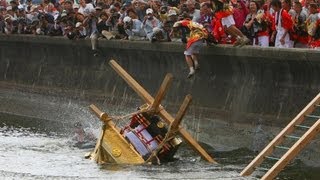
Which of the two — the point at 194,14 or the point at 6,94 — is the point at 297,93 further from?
the point at 6,94

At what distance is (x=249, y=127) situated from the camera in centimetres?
1800

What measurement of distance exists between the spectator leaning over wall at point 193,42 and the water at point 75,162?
1.88m

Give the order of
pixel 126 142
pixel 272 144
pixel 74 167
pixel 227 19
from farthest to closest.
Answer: pixel 227 19 < pixel 126 142 < pixel 74 167 < pixel 272 144

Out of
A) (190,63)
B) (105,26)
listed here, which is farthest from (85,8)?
(190,63)

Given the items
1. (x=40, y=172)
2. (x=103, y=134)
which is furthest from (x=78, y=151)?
(x=40, y=172)

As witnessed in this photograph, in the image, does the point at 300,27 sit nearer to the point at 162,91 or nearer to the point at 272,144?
the point at 162,91

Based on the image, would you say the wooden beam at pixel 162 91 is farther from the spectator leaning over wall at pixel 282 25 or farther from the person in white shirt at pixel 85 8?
the person in white shirt at pixel 85 8

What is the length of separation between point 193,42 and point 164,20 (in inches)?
120

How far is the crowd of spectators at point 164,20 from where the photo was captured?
17.9 m

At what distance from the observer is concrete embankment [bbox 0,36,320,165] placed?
1714 centimetres

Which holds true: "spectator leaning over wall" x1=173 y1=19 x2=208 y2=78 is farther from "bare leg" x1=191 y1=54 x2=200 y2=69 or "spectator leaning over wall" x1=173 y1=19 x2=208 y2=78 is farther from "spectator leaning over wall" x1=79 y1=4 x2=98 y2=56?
"spectator leaning over wall" x1=79 y1=4 x2=98 y2=56

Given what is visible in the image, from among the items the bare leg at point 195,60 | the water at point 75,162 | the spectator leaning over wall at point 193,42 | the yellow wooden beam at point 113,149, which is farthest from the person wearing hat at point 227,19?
the yellow wooden beam at point 113,149

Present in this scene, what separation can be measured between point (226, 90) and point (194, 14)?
2655 mm

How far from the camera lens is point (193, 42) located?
61.6 ft
